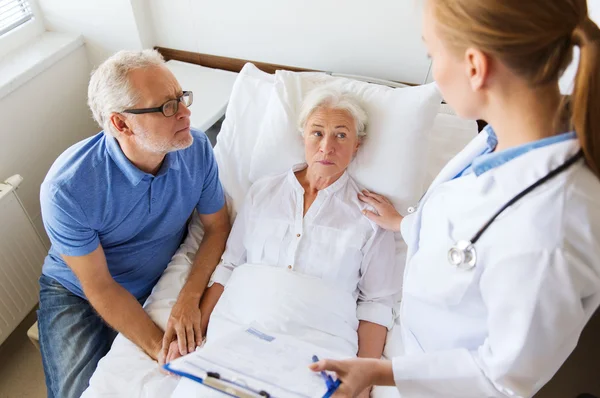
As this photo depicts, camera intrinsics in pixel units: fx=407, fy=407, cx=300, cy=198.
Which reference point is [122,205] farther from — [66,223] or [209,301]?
[209,301]

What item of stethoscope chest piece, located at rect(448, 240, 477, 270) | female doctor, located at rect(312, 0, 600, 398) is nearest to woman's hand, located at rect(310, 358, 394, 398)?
female doctor, located at rect(312, 0, 600, 398)

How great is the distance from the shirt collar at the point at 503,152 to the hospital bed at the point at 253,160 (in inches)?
25.6

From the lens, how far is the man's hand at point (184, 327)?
1273 millimetres

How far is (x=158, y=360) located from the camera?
126 centimetres

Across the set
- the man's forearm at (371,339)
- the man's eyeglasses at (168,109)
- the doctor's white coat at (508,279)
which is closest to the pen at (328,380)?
the doctor's white coat at (508,279)

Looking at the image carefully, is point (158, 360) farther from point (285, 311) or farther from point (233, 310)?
point (285, 311)

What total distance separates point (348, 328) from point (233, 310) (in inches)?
14.7

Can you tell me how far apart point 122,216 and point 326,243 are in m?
0.68

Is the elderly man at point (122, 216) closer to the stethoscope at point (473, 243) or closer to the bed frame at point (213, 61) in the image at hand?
the bed frame at point (213, 61)

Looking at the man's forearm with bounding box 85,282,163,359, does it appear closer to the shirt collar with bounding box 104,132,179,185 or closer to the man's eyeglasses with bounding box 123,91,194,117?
the shirt collar with bounding box 104,132,179,185

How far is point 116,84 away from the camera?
1.14 meters

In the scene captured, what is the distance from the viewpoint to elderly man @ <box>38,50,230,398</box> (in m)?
1.18

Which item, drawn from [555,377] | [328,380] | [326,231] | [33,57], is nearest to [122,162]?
[326,231]

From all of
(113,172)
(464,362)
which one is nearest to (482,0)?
(464,362)
